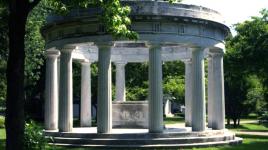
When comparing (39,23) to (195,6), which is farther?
(39,23)

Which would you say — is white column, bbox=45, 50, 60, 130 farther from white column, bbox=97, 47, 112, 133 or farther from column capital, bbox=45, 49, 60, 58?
white column, bbox=97, 47, 112, 133

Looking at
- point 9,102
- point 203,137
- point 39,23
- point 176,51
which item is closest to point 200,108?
point 203,137

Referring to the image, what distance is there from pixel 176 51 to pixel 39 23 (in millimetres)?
12517

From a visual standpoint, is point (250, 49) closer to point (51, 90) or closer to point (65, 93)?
point (51, 90)

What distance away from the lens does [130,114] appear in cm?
3841

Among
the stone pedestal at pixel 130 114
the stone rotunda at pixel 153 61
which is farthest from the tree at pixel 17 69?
the stone pedestal at pixel 130 114

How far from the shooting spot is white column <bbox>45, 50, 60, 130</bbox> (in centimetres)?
3438

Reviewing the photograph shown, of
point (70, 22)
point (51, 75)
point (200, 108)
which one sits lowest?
point (200, 108)

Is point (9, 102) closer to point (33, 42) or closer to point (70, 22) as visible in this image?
point (70, 22)

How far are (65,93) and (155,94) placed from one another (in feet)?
21.3

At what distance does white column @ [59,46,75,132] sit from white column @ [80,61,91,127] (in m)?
7.96

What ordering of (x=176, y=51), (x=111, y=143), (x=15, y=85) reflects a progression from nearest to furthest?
(x=15, y=85) → (x=111, y=143) → (x=176, y=51)

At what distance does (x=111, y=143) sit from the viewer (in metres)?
27.6

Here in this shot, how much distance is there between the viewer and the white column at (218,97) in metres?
33.0
